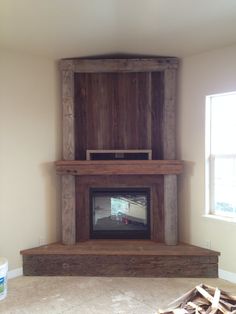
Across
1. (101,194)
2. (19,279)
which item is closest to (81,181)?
(101,194)

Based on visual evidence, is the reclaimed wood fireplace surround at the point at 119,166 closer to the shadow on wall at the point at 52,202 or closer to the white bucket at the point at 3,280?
the shadow on wall at the point at 52,202

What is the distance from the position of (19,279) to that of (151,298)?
1595 millimetres

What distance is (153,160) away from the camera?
3896mm

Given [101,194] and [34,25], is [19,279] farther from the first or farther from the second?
[34,25]

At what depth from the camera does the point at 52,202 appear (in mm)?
4082

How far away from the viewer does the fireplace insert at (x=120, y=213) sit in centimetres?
416

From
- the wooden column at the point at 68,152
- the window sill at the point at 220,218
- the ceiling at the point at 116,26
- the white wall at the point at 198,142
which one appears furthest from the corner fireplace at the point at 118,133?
the window sill at the point at 220,218

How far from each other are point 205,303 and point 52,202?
97.5 inches

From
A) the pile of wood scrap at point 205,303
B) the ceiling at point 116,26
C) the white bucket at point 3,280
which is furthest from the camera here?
the white bucket at point 3,280

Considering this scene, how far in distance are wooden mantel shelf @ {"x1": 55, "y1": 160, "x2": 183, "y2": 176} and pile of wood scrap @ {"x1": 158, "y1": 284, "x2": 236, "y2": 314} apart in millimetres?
1720

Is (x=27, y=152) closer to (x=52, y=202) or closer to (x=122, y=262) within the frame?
(x=52, y=202)

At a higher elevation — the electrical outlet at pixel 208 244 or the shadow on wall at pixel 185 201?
the shadow on wall at pixel 185 201

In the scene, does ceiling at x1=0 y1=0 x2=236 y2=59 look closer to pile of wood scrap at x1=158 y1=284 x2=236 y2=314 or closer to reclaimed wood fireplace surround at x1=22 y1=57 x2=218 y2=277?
reclaimed wood fireplace surround at x1=22 y1=57 x2=218 y2=277

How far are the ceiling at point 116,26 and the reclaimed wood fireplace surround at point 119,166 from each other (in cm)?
34
